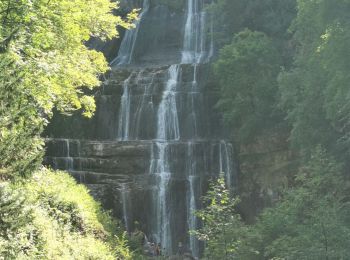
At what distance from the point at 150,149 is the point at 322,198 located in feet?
44.9

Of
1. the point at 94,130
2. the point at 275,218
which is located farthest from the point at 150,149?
the point at 275,218

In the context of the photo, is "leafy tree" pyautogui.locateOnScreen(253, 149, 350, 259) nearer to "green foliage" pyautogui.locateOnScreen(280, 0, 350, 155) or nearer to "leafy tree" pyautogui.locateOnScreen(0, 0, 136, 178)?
"green foliage" pyautogui.locateOnScreen(280, 0, 350, 155)

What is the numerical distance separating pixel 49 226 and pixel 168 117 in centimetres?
1826

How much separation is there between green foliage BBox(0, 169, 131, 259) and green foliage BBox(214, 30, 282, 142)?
1103 cm

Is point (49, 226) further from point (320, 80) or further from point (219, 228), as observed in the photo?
point (320, 80)

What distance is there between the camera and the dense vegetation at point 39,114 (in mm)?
9648

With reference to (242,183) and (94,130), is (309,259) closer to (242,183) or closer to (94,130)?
(242,183)

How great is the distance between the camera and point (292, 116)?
22641mm

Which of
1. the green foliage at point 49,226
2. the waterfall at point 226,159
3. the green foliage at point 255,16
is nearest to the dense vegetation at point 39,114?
the green foliage at point 49,226

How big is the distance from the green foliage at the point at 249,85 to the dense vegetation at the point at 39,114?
11.3m

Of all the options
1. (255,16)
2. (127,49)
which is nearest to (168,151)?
(255,16)

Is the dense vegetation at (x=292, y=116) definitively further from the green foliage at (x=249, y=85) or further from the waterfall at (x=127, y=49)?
the waterfall at (x=127, y=49)

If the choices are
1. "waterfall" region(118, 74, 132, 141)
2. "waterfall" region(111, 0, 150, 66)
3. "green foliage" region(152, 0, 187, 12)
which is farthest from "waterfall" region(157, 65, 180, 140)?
"green foliage" region(152, 0, 187, 12)

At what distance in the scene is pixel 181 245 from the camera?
25.0 meters
